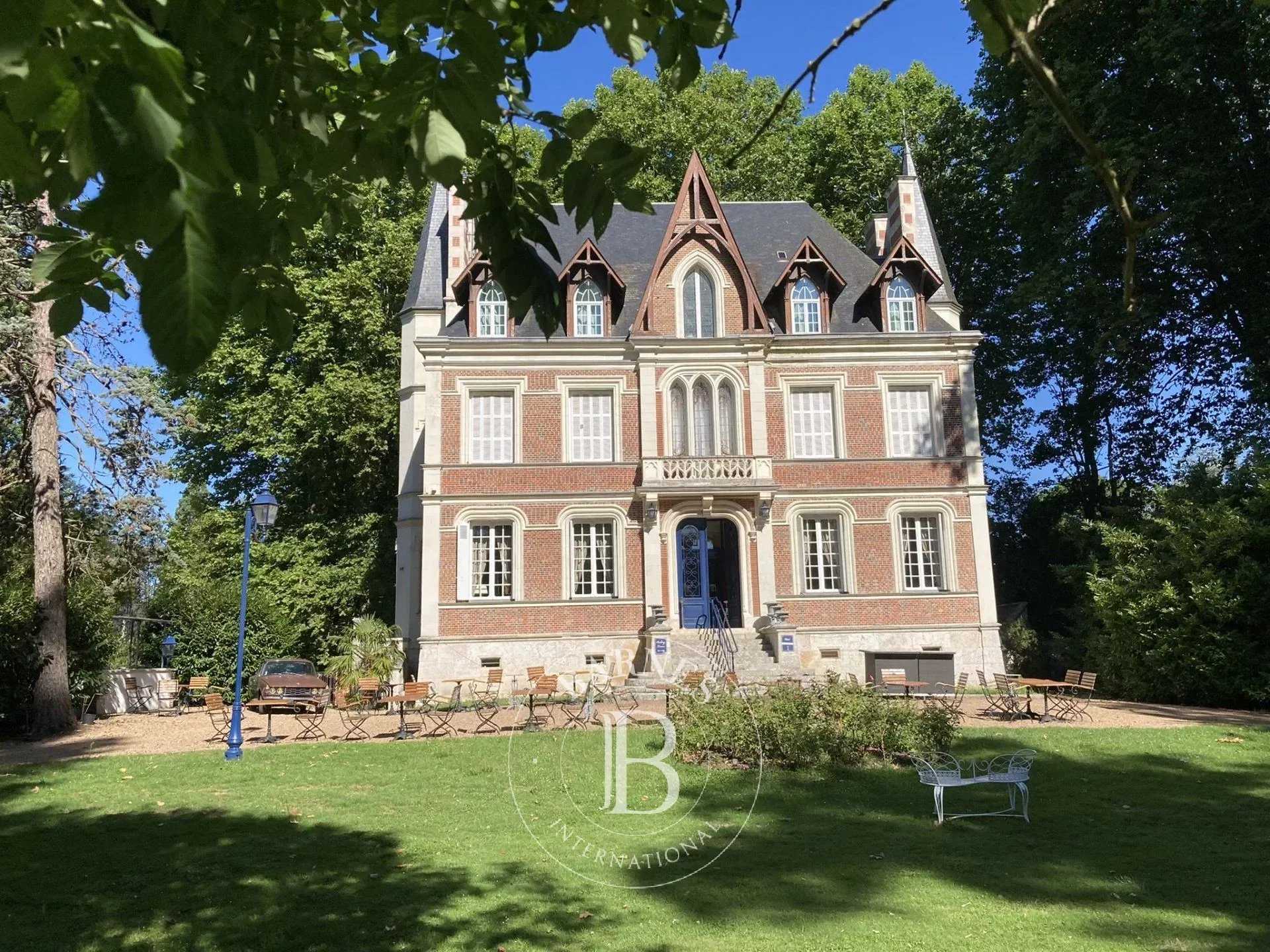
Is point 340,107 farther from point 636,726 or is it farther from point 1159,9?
point 1159,9

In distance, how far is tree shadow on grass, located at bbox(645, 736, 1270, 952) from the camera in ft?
21.0

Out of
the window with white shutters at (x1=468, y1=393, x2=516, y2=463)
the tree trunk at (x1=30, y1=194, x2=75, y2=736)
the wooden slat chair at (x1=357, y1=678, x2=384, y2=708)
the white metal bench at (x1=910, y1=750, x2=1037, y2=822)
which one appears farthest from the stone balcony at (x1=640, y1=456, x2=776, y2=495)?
the tree trunk at (x1=30, y1=194, x2=75, y2=736)

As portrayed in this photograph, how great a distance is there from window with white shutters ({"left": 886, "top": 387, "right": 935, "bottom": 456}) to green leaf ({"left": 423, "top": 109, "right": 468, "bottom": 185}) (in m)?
22.4

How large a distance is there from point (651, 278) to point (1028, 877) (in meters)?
17.9

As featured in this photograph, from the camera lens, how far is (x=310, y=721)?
1694cm

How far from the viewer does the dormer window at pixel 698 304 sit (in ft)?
76.1

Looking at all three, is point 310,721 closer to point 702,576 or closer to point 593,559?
point 593,559

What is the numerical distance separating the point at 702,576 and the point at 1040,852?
15.0m

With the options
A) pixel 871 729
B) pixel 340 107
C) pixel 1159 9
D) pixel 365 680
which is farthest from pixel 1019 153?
pixel 340 107

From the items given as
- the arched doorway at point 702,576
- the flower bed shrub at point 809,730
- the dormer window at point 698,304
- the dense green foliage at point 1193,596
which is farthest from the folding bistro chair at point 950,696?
the dormer window at point 698,304

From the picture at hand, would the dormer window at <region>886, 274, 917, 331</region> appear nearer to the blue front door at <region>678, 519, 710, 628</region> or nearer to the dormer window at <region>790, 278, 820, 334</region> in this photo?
the dormer window at <region>790, 278, 820, 334</region>

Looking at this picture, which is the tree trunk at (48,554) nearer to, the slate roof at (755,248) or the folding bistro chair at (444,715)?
the folding bistro chair at (444,715)

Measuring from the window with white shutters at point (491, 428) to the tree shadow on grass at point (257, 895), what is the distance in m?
14.4

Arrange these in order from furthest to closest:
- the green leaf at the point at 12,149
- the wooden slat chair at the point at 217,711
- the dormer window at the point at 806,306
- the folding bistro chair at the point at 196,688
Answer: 1. the dormer window at the point at 806,306
2. the folding bistro chair at the point at 196,688
3. the wooden slat chair at the point at 217,711
4. the green leaf at the point at 12,149
